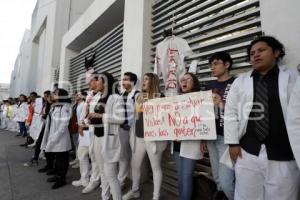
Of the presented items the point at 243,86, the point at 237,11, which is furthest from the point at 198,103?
the point at 237,11

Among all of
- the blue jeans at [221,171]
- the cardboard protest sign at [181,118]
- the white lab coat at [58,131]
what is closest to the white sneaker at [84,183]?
the white lab coat at [58,131]

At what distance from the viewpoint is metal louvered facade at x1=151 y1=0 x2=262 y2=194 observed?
295cm

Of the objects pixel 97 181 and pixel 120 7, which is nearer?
pixel 97 181

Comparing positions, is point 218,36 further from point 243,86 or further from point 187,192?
point 187,192

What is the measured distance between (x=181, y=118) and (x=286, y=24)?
4.55 ft

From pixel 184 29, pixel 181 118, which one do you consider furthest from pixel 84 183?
pixel 184 29

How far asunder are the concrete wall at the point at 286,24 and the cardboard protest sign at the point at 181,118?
0.81m

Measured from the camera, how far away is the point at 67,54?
414 inches

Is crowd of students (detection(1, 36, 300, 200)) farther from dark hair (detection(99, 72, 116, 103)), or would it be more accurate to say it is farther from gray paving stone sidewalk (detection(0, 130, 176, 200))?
gray paving stone sidewalk (detection(0, 130, 176, 200))

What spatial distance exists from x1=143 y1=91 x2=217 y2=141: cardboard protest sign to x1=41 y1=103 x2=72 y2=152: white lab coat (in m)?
1.70

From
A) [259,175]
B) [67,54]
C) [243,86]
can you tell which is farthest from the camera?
[67,54]

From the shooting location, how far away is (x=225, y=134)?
2.07 metres

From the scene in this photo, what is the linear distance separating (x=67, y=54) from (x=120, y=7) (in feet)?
16.4

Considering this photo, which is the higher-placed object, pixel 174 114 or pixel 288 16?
pixel 288 16
